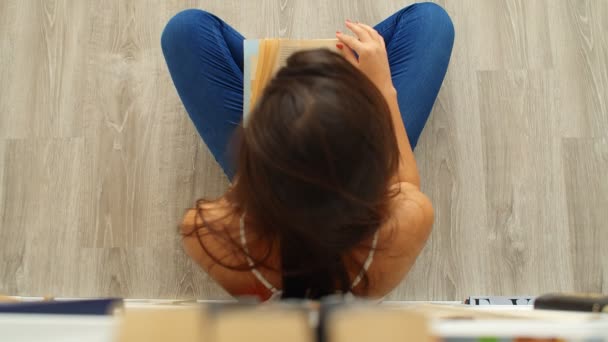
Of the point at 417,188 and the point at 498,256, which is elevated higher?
the point at 417,188

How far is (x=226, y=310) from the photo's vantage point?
0.98ft

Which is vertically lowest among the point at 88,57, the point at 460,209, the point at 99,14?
the point at 460,209

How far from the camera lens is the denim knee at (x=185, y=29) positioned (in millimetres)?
835

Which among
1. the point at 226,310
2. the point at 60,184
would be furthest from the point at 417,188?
the point at 60,184

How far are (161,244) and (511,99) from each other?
84 centimetres

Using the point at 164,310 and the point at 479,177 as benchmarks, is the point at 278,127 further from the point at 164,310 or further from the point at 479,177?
the point at 479,177

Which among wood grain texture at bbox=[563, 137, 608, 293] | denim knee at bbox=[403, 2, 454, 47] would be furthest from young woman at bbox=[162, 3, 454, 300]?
wood grain texture at bbox=[563, 137, 608, 293]

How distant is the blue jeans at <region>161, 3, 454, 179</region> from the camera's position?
0.84 metres

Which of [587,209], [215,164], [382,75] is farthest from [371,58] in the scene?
[587,209]

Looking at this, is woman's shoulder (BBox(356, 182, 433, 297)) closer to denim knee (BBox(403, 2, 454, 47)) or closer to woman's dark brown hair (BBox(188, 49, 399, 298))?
woman's dark brown hair (BBox(188, 49, 399, 298))

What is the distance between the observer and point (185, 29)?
837 millimetres

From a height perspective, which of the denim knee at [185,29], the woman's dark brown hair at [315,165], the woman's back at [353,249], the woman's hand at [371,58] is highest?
the denim knee at [185,29]

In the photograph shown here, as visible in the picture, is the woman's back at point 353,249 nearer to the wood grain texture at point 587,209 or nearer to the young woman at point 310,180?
the young woman at point 310,180

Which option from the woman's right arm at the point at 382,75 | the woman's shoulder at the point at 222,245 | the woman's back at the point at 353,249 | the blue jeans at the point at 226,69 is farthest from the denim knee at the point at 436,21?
the woman's shoulder at the point at 222,245
